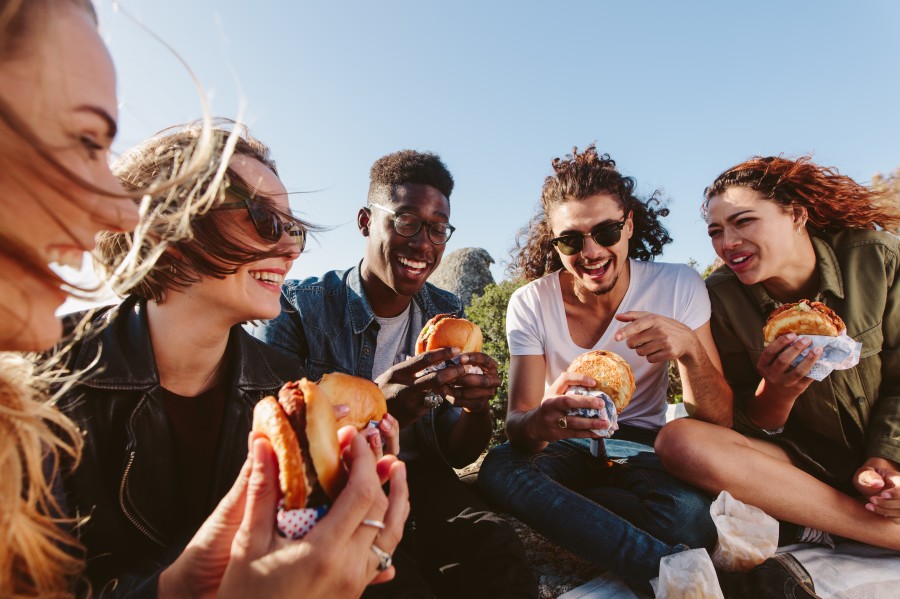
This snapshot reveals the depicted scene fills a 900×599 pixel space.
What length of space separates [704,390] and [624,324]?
84cm

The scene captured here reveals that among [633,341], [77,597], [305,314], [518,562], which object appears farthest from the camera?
[305,314]

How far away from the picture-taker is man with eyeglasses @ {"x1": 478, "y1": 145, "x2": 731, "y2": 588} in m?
3.14

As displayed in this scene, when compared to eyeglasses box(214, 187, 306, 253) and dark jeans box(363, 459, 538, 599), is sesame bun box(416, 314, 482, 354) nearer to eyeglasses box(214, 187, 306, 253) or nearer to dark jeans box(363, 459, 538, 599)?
dark jeans box(363, 459, 538, 599)

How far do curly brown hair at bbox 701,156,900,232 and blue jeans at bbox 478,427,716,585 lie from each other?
7.39 feet

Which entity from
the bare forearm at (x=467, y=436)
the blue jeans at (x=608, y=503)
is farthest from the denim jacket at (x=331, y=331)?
the blue jeans at (x=608, y=503)

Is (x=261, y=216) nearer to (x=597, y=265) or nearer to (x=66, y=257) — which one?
(x=66, y=257)

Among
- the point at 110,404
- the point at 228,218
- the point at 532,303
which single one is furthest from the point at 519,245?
the point at 110,404

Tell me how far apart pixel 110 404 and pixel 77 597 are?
2.58 feet

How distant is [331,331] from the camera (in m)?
4.20

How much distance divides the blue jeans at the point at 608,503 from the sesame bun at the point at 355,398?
1.62 meters

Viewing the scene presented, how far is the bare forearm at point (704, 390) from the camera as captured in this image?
345 cm

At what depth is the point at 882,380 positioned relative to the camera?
354 centimetres

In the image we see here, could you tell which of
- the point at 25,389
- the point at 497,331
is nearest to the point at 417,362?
the point at 25,389

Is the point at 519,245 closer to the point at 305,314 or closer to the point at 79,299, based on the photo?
the point at 305,314
